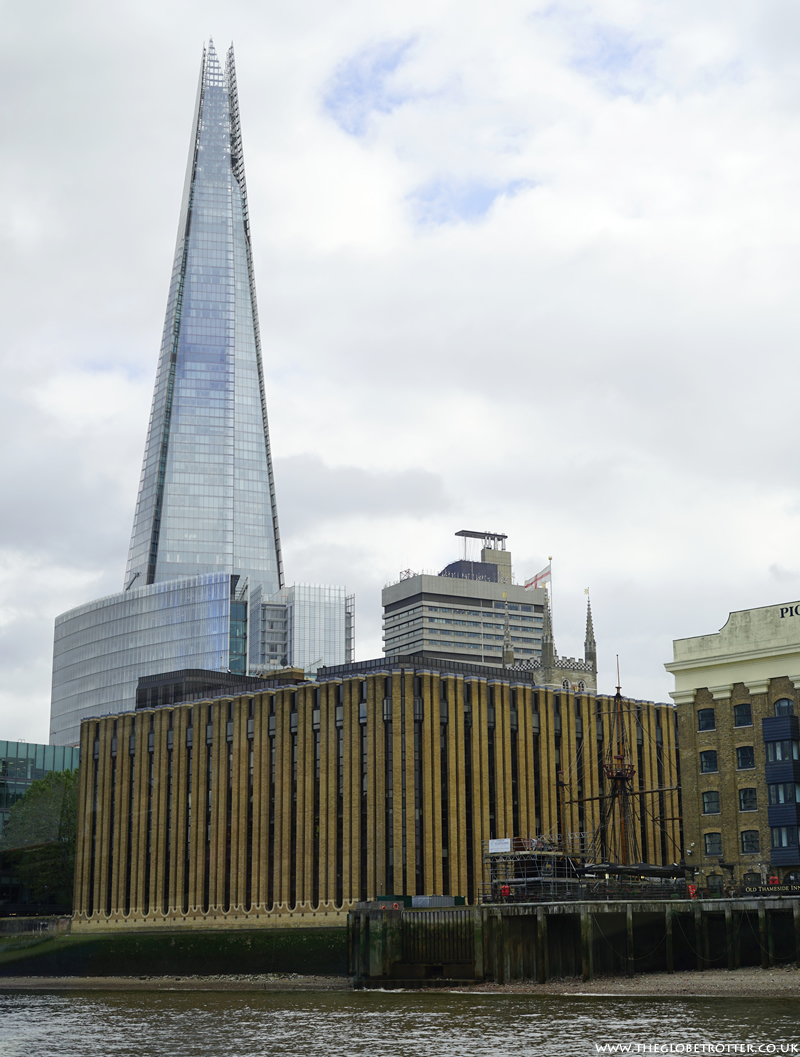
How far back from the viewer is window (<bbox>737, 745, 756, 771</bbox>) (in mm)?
86938

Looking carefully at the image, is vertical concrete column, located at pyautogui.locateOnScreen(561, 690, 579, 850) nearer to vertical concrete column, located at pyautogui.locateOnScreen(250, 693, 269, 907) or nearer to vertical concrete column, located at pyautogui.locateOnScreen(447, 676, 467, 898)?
vertical concrete column, located at pyautogui.locateOnScreen(447, 676, 467, 898)

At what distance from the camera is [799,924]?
7081 cm

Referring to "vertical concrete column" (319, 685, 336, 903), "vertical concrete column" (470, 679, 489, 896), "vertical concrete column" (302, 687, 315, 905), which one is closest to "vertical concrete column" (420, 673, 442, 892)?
"vertical concrete column" (470, 679, 489, 896)

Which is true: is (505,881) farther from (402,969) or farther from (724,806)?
(724,806)

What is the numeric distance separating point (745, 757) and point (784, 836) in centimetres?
581

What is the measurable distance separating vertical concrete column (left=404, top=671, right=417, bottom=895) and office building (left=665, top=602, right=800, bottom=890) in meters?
22.3

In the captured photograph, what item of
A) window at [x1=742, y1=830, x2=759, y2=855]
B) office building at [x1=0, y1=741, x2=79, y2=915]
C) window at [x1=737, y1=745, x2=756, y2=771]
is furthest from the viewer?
office building at [x1=0, y1=741, x2=79, y2=915]

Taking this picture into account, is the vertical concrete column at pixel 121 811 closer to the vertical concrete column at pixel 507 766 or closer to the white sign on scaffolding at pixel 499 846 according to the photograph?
the vertical concrete column at pixel 507 766

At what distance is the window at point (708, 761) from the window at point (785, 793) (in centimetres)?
495

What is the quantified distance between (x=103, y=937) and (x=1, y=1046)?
6265cm

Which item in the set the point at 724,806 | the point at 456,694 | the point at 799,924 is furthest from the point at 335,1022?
the point at 456,694

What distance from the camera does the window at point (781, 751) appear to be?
84.6 m

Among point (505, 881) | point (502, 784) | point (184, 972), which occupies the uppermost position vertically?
point (502, 784)

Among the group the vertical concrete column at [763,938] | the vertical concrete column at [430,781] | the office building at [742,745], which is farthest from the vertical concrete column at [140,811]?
the vertical concrete column at [763,938]
